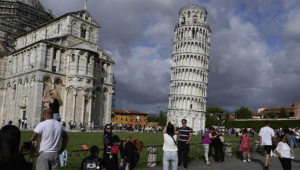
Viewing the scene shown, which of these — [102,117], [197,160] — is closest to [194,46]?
[102,117]

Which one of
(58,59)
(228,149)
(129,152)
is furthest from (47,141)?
(58,59)

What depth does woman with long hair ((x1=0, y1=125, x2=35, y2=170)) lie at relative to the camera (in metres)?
3.65

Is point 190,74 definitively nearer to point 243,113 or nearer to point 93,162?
point 243,113

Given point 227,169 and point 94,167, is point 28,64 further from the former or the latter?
point 94,167

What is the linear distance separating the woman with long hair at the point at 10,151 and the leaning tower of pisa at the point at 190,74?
62268mm

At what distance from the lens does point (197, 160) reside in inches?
530

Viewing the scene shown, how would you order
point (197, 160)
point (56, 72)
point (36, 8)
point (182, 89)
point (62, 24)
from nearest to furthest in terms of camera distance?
1. point (197, 160)
2. point (56, 72)
3. point (62, 24)
4. point (36, 8)
5. point (182, 89)

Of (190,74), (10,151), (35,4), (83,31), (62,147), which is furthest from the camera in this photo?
(190,74)

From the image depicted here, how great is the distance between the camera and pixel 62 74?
3747cm

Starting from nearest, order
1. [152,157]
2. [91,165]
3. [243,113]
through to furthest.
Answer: [91,165], [152,157], [243,113]

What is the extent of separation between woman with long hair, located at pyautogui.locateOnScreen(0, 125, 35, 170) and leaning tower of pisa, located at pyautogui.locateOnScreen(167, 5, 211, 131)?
62268 millimetres

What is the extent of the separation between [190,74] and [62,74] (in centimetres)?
3594

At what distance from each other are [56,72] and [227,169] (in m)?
30.1

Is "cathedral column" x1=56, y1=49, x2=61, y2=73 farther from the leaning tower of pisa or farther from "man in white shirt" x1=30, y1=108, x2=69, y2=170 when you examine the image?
the leaning tower of pisa
